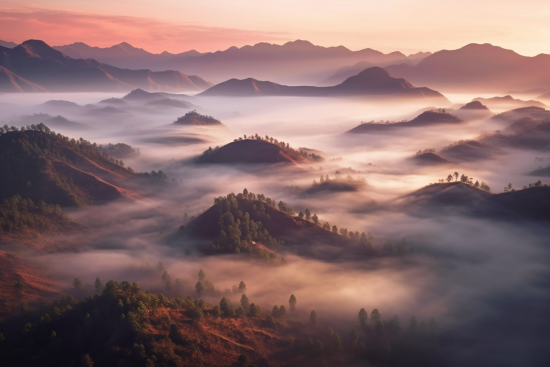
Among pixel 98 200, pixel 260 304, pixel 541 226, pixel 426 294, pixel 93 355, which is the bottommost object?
pixel 93 355

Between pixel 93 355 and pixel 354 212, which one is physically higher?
pixel 354 212

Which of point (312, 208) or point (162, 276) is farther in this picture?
point (312, 208)

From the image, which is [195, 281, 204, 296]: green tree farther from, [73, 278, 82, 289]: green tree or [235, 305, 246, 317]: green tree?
[73, 278, 82, 289]: green tree

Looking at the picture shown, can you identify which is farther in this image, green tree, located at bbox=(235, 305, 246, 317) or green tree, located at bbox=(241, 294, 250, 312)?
green tree, located at bbox=(241, 294, 250, 312)

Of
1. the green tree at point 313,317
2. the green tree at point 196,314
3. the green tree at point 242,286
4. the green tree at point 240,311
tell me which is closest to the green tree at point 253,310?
the green tree at point 240,311

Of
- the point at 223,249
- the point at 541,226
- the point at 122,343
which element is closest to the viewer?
the point at 122,343

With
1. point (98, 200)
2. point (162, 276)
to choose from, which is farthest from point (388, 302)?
point (98, 200)

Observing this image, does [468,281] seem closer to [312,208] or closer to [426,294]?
[426,294]

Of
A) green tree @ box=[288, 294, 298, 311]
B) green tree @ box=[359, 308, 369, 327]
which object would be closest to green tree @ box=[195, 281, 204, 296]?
green tree @ box=[288, 294, 298, 311]

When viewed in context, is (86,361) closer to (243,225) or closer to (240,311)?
(240,311)
